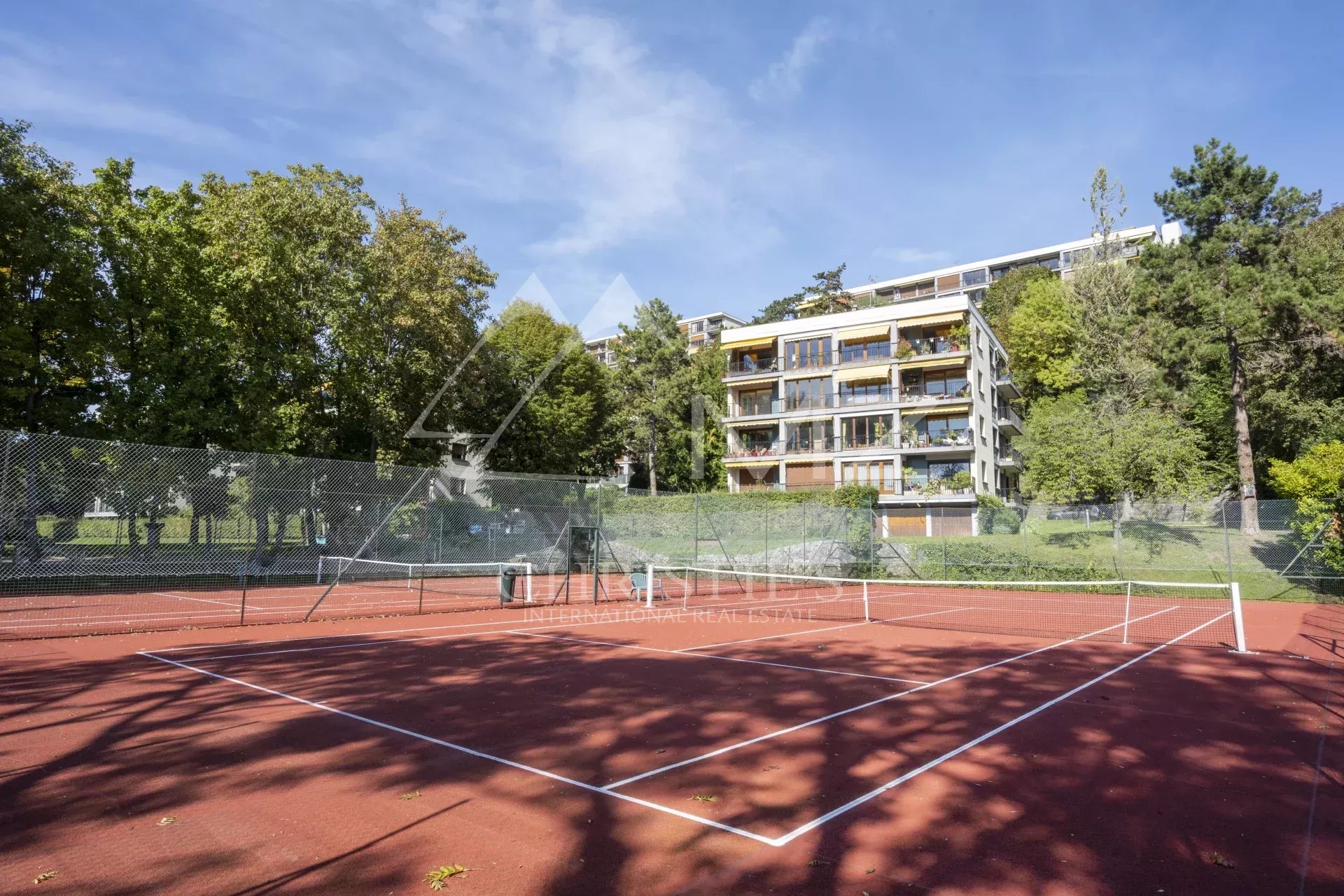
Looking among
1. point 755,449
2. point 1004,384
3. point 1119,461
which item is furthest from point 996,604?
point 1004,384

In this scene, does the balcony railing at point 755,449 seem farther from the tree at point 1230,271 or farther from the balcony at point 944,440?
the tree at point 1230,271

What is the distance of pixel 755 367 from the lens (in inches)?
1944

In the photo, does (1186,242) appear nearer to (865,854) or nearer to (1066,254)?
(865,854)

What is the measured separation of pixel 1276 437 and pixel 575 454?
36012 mm

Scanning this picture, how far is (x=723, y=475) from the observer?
187 ft

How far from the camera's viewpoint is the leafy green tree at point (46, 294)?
812 inches

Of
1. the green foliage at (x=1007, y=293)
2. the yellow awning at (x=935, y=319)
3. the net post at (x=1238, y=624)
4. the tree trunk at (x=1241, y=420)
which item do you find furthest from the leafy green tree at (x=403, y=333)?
the green foliage at (x=1007, y=293)

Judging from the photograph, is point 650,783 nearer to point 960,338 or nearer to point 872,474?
point 872,474

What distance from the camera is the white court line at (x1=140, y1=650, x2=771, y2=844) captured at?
15.8ft

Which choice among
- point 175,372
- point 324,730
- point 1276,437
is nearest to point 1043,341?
point 1276,437

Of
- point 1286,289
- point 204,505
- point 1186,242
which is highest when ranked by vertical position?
point 1186,242

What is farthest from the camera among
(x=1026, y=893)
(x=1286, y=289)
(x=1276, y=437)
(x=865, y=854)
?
(x=1276, y=437)

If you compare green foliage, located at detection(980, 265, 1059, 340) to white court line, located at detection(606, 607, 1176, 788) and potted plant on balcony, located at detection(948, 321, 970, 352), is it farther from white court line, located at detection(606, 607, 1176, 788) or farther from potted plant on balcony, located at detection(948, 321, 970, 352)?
white court line, located at detection(606, 607, 1176, 788)

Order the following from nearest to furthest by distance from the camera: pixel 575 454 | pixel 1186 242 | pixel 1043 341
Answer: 1. pixel 1186 242
2. pixel 575 454
3. pixel 1043 341
